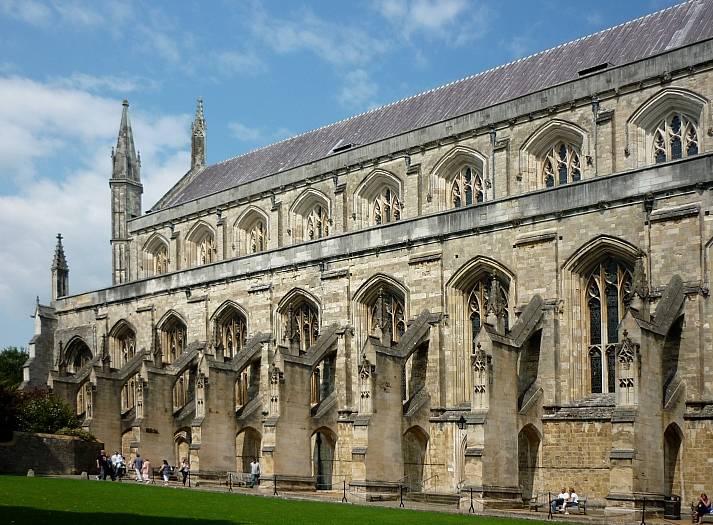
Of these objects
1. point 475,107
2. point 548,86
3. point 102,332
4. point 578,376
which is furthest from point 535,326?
point 102,332

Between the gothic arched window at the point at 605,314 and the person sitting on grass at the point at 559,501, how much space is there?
11.4 ft

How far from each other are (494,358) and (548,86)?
1398cm

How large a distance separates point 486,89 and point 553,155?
6.19 meters

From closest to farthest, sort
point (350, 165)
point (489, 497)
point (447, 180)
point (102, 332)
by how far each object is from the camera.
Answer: point (489, 497)
point (447, 180)
point (350, 165)
point (102, 332)

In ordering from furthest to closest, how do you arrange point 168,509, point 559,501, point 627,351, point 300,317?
point 300,317 → point 559,501 → point 627,351 → point 168,509

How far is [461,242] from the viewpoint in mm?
33875

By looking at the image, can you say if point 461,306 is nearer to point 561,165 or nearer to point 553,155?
point 561,165

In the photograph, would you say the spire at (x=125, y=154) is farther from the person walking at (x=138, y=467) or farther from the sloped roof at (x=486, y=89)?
the person walking at (x=138, y=467)

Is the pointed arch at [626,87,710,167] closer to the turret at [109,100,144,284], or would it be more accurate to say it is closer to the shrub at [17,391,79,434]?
the shrub at [17,391,79,434]

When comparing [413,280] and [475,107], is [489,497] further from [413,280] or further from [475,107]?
[475,107]

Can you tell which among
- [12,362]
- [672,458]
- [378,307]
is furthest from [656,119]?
[12,362]

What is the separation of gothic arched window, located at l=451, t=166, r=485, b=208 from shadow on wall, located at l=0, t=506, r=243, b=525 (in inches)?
881

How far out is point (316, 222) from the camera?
47.8 meters

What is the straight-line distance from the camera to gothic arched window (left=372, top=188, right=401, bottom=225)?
44.2 m
